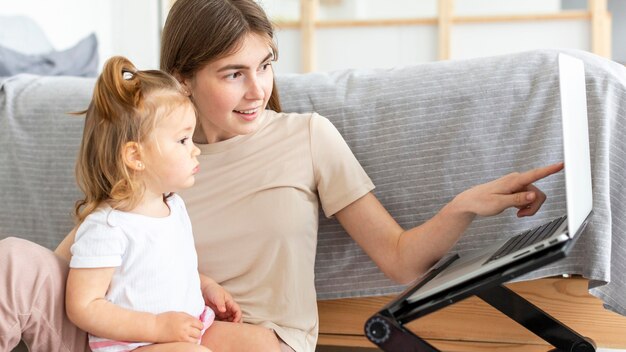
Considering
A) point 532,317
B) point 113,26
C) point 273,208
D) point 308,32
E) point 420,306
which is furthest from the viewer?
point 308,32

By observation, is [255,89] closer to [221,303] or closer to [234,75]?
[234,75]

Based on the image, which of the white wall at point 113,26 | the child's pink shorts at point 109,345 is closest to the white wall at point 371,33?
the white wall at point 113,26

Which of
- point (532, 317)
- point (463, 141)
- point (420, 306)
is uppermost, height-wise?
point (463, 141)

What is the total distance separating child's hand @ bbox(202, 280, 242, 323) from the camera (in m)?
1.25

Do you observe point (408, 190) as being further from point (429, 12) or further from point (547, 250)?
point (429, 12)

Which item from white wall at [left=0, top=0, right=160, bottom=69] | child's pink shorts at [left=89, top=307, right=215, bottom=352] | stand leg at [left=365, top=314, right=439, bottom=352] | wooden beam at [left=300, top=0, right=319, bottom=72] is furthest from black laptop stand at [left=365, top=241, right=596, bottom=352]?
wooden beam at [left=300, top=0, right=319, bottom=72]

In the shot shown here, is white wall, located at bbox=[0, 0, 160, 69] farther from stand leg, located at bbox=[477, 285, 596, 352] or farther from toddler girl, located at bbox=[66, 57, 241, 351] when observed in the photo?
stand leg, located at bbox=[477, 285, 596, 352]

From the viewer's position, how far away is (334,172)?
4.29ft

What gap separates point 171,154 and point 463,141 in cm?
50

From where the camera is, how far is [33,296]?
3.60 feet

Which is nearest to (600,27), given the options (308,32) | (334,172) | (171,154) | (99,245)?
(308,32)

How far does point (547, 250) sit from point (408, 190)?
511 mm

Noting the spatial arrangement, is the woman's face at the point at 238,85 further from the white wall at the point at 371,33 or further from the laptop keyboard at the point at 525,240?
the white wall at the point at 371,33

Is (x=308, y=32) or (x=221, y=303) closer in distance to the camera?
(x=221, y=303)
